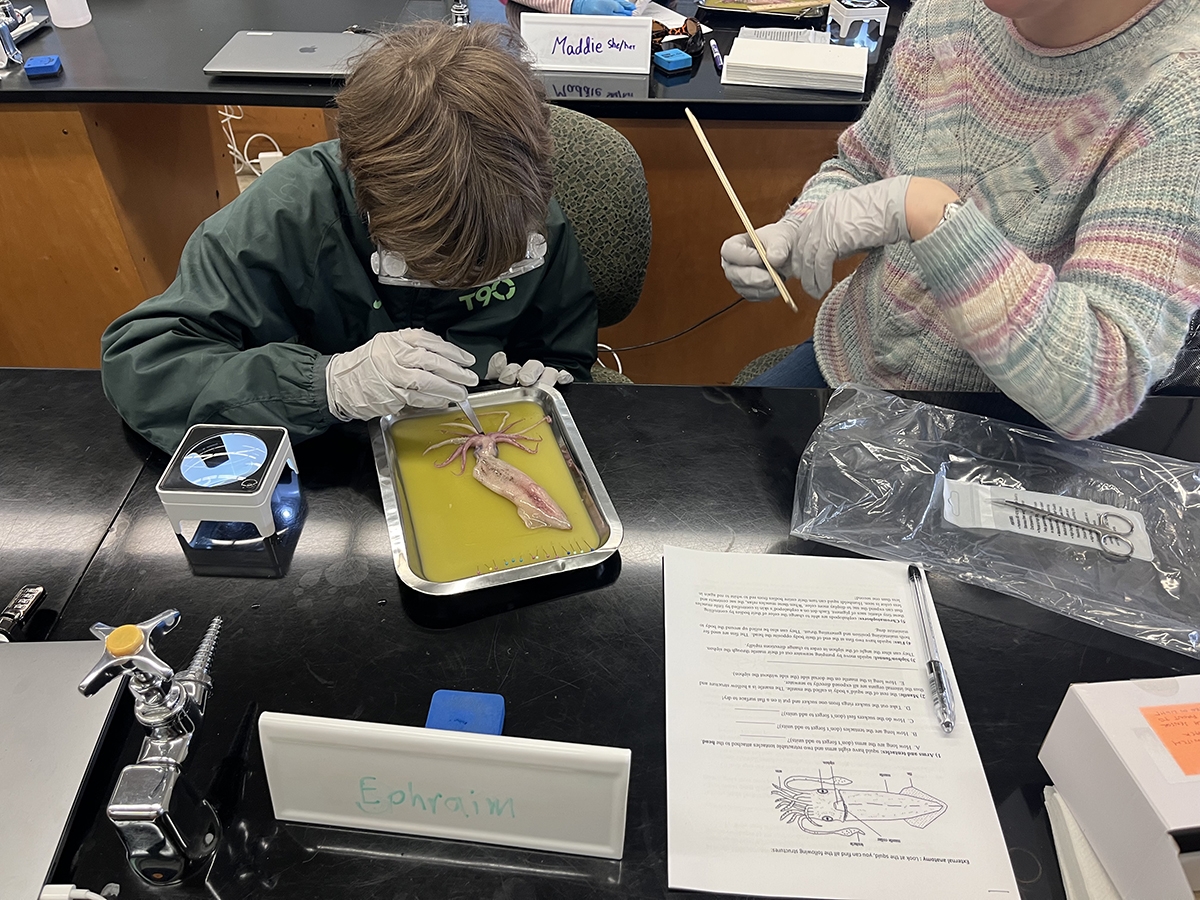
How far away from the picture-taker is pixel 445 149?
3.30 ft

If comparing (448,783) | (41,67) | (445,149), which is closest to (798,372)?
(445,149)

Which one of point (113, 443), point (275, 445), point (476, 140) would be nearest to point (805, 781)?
point (275, 445)

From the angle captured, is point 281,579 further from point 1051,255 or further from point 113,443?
point 1051,255

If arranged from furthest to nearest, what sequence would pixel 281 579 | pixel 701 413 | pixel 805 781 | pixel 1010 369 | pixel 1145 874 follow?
1. pixel 701 413
2. pixel 1010 369
3. pixel 281 579
4. pixel 805 781
5. pixel 1145 874

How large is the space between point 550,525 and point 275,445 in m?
0.36

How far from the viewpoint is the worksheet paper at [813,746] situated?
759 millimetres

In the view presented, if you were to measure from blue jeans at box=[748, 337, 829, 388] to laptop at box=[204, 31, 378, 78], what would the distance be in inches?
49.3

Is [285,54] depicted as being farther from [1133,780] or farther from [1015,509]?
[1133,780]

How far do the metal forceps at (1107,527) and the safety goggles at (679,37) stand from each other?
162 centimetres

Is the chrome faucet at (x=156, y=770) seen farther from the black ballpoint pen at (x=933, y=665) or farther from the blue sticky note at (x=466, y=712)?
the black ballpoint pen at (x=933, y=665)

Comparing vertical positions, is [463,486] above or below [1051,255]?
below

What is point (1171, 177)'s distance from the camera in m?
1.02

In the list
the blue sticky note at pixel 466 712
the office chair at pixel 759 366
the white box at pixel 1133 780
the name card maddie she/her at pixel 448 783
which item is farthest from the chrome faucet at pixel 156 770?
the office chair at pixel 759 366

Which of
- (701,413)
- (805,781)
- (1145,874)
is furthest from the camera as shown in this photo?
(701,413)
